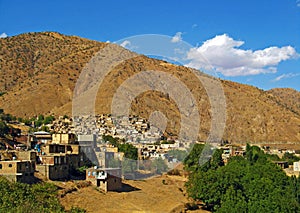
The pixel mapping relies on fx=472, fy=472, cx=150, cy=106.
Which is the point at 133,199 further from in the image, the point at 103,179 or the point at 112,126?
the point at 112,126

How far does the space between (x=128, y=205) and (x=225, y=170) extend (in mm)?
7642

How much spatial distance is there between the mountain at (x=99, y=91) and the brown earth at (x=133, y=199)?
34.0 metres

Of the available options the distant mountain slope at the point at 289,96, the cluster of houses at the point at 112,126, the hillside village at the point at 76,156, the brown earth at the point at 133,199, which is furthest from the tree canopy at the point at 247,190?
the distant mountain slope at the point at 289,96

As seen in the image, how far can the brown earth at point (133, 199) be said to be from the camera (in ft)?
68.2

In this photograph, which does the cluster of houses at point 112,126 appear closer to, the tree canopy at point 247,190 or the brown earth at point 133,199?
the brown earth at point 133,199

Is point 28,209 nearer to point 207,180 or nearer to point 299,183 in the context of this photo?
point 207,180

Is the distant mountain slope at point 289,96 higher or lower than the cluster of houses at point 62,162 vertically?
higher

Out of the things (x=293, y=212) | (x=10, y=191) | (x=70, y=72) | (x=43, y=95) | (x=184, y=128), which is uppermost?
(x=70, y=72)

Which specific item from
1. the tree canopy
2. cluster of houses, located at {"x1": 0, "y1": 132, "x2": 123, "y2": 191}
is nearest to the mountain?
cluster of houses, located at {"x1": 0, "y1": 132, "x2": 123, "y2": 191}

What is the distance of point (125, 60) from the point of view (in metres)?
81.5

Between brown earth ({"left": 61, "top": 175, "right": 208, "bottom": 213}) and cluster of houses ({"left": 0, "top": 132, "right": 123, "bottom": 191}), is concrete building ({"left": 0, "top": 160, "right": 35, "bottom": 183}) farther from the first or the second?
brown earth ({"left": 61, "top": 175, "right": 208, "bottom": 213})

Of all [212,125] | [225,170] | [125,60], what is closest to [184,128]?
[212,125]

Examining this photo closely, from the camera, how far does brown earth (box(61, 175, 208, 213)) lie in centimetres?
2080

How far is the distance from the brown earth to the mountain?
33978 mm
